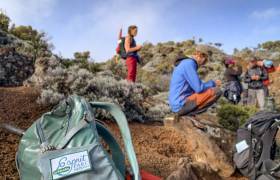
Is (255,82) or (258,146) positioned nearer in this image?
(258,146)

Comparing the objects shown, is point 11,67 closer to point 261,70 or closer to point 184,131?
point 184,131

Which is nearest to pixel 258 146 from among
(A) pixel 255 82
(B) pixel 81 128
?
(B) pixel 81 128

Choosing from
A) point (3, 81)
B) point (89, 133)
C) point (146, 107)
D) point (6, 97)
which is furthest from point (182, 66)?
point (89, 133)

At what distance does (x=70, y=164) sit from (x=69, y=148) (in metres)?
0.09

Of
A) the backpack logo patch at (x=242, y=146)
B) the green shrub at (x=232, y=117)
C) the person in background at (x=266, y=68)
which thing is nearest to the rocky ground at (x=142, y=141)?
the backpack logo patch at (x=242, y=146)

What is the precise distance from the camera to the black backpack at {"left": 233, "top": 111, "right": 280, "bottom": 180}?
5.02 meters

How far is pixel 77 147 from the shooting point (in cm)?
237

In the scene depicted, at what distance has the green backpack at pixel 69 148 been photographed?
233cm

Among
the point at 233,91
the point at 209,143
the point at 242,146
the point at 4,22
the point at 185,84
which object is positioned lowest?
the point at 209,143

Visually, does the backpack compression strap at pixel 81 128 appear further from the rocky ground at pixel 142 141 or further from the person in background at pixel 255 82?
the person in background at pixel 255 82

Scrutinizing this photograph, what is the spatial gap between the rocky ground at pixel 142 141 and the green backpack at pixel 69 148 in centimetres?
197

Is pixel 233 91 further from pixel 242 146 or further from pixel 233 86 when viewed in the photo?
pixel 242 146

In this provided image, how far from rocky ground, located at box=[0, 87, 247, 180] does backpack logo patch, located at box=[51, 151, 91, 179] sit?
2192mm

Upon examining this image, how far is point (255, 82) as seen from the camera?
1140cm
